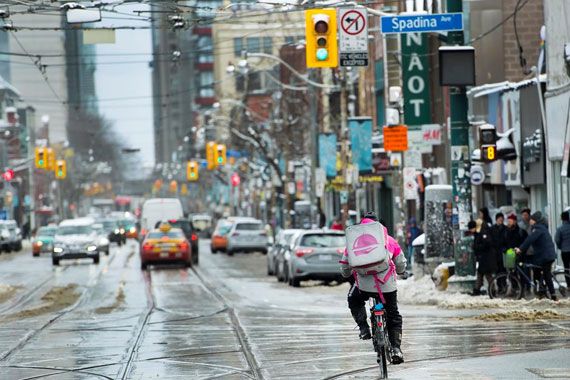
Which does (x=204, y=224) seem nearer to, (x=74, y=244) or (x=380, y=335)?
(x=74, y=244)

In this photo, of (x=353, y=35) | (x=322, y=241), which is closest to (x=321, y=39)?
(x=353, y=35)

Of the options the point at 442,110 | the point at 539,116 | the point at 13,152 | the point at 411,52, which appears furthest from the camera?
the point at 13,152

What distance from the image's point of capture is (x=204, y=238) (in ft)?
381

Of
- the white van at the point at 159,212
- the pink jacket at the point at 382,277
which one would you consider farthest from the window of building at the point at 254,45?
the pink jacket at the point at 382,277

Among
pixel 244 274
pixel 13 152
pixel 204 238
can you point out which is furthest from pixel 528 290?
pixel 13 152

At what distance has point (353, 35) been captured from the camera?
33.7 m

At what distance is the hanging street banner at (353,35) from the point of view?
33.5 metres

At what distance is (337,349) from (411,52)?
31852 mm

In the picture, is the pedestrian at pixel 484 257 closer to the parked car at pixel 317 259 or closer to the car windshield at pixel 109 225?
the parked car at pixel 317 259

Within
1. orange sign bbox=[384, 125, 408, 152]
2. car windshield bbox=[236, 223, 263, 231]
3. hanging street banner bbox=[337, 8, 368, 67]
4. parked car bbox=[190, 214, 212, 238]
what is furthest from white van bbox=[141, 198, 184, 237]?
parked car bbox=[190, 214, 212, 238]

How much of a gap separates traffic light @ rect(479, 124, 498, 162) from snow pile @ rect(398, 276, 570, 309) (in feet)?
9.36

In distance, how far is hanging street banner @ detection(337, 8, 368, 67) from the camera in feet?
110

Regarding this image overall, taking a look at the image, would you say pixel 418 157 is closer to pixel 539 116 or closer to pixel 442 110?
pixel 539 116

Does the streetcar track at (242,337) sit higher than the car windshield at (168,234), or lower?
lower
